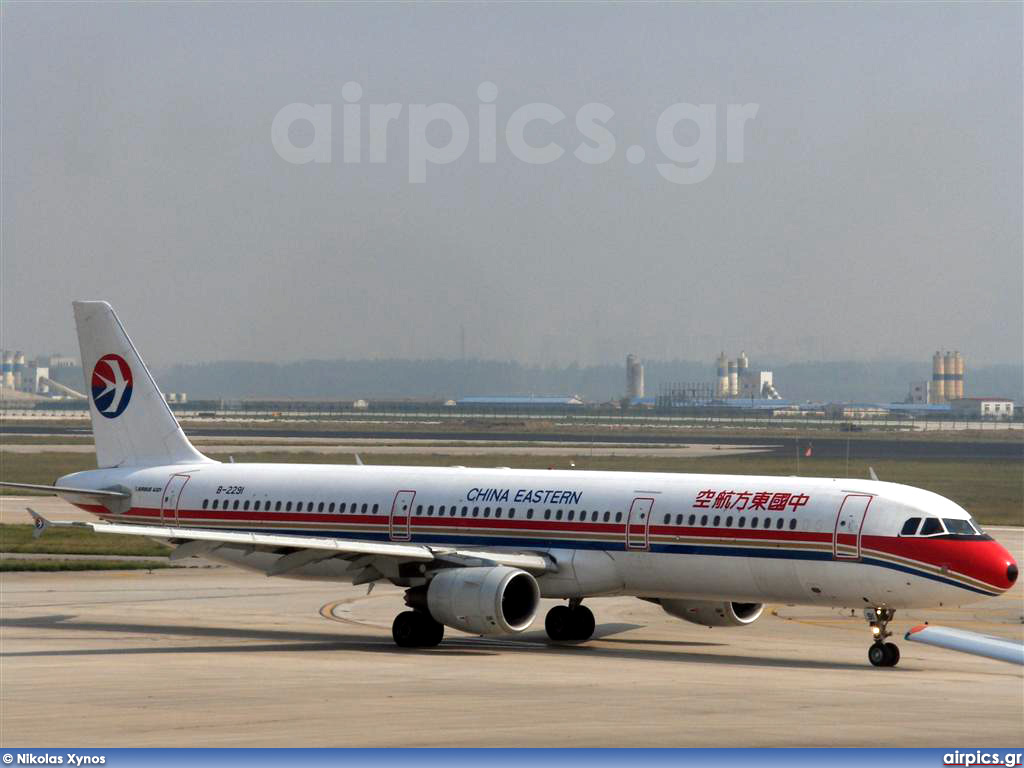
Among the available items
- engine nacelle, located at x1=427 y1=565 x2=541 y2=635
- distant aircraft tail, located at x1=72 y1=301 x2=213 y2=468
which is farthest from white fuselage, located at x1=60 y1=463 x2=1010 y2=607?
distant aircraft tail, located at x1=72 y1=301 x2=213 y2=468

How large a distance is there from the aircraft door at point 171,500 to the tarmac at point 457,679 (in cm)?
256

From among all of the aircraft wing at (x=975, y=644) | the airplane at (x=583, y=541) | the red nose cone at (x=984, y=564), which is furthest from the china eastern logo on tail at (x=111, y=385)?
the aircraft wing at (x=975, y=644)

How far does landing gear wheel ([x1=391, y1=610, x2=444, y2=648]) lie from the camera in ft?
122

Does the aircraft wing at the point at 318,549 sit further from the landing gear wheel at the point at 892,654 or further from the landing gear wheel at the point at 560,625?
the landing gear wheel at the point at 892,654

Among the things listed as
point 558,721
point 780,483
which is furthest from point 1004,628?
point 558,721

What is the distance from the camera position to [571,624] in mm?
39125

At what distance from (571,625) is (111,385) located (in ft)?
54.4

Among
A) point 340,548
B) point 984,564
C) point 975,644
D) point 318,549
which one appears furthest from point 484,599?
point 975,644

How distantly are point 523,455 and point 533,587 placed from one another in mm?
84035

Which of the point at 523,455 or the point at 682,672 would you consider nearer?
the point at 682,672

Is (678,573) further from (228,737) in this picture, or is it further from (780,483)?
(228,737)

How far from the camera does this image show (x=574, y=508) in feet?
125

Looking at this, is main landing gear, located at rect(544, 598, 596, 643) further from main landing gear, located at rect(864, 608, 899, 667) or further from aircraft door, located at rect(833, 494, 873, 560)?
aircraft door, located at rect(833, 494, 873, 560)

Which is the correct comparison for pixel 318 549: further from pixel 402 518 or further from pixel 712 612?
pixel 712 612
